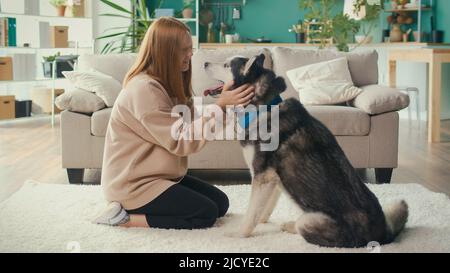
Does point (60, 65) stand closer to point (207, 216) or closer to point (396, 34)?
point (396, 34)

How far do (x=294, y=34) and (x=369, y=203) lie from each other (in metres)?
7.06

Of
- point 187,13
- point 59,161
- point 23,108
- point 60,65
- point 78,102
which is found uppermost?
point 187,13

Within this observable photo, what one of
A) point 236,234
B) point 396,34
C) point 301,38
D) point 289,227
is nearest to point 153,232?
point 236,234

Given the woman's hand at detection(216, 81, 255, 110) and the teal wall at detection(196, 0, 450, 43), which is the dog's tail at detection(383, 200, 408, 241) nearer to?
the woman's hand at detection(216, 81, 255, 110)

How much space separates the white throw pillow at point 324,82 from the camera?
444 centimetres

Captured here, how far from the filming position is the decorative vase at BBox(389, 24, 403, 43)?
27.5 feet

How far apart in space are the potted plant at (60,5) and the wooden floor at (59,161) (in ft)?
5.92

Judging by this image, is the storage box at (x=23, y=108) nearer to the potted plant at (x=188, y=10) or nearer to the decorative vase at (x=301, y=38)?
the potted plant at (x=188, y=10)

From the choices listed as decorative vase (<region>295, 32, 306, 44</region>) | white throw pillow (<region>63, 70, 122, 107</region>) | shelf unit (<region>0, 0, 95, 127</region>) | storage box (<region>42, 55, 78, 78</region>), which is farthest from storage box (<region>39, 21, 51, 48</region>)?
white throw pillow (<region>63, 70, 122, 107</region>)

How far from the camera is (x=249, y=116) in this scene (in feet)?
8.58

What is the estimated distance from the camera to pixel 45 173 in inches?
176

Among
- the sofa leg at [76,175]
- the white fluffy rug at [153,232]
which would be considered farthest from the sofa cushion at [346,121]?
the sofa leg at [76,175]

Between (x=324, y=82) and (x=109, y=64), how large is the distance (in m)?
1.50

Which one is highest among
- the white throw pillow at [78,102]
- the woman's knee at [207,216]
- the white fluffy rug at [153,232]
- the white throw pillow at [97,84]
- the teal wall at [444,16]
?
the teal wall at [444,16]
